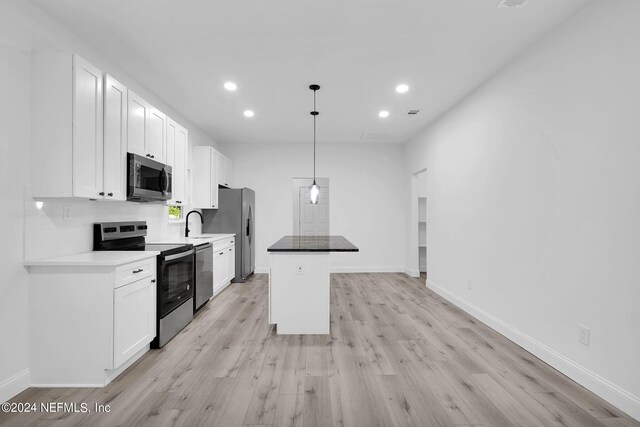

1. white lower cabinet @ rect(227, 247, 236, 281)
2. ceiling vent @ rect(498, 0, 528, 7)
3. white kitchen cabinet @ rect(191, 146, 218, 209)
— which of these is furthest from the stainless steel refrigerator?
ceiling vent @ rect(498, 0, 528, 7)

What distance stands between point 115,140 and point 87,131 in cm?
31

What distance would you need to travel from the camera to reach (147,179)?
3137 mm

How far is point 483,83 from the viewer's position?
3.59 m

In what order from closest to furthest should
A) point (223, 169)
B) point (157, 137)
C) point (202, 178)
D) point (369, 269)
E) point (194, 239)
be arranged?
point (157, 137), point (194, 239), point (202, 178), point (223, 169), point (369, 269)

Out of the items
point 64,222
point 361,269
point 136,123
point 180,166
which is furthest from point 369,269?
point 64,222

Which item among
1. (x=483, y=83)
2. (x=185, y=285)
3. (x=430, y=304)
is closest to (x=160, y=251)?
(x=185, y=285)

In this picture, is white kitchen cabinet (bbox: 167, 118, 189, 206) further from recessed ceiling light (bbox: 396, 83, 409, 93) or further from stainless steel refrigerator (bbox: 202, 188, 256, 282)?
recessed ceiling light (bbox: 396, 83, 409, 93)

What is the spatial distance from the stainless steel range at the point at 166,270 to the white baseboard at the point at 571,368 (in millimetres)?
3291

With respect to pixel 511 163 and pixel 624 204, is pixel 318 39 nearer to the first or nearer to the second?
pixel 511 163

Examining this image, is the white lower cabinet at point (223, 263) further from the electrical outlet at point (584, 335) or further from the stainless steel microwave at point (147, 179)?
the electrical outlet at point (584, 335)

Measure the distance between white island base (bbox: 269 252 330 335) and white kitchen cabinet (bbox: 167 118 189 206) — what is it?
167 centimetres

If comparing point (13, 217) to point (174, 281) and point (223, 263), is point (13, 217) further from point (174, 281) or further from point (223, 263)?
point (223, 263)

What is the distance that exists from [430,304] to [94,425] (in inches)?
148

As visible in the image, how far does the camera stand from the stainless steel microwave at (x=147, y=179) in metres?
2.88
